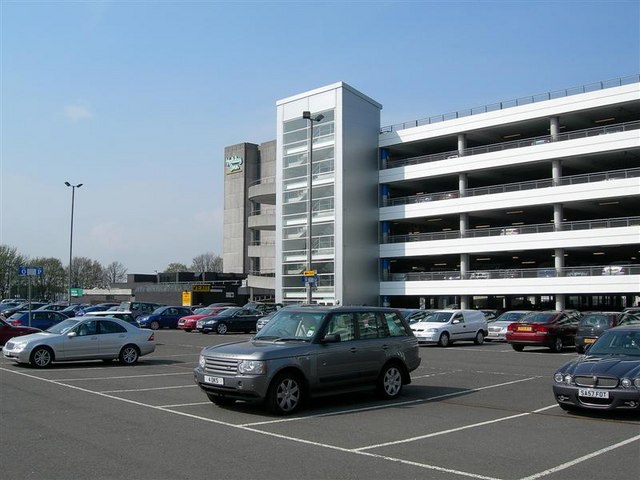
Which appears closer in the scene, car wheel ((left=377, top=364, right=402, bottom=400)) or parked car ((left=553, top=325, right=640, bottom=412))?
parked car ((left=553, top=325, right=640, bottom=412))

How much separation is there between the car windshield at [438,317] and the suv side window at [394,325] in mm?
17189

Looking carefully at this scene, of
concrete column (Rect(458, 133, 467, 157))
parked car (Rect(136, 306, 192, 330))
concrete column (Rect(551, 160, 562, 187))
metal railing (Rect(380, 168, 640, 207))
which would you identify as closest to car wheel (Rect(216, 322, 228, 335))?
parked car (Rect(136, 306, 192, 330))

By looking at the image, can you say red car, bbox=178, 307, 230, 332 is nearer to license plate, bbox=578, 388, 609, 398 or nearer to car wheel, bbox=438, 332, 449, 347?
car wheel, bbox=438, 332, 449, 347

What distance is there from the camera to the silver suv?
10.3m

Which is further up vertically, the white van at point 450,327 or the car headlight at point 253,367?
the car headlight at point 253,367

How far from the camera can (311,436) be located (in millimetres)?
8891

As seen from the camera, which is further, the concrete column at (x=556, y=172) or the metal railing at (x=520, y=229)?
the concrete column at (x=556, y=172)

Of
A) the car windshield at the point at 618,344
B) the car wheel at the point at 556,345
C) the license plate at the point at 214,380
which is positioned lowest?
the car wheel at the point at 556,345

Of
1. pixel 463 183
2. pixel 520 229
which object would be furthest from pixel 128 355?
pixel 463 183

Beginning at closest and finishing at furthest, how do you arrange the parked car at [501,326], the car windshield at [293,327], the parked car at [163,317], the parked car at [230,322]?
the car windshield at [293,327] → the parked car at [501,326] → the parked car at [230,322] → the parked car at [163,317]

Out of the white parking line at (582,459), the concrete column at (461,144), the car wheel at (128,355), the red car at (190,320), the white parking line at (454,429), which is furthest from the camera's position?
the concrete column at (461,144)

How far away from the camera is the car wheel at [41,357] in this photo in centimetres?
1772

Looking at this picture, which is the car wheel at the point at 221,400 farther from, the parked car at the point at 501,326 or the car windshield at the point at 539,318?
the parked car at the point at 501,326

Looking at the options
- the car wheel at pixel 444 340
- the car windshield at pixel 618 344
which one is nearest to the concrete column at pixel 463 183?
the car wheel at pixel 444 340
